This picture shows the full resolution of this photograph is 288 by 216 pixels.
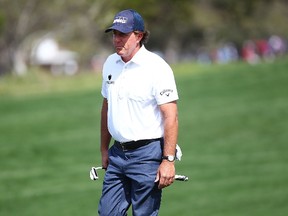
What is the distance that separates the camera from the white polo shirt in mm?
6805

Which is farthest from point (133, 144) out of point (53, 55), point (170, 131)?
point (53, 55)

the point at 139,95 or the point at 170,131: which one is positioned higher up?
the point at 139,95

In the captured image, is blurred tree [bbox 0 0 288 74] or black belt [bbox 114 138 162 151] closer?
black belt [bbox 114 138 162 151]

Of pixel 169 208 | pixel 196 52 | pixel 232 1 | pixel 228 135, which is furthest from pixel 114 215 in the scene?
pixel 196 52

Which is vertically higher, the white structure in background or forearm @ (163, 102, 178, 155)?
forearm @ (163, 102, 178, 155)

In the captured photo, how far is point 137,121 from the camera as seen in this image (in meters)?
6.93

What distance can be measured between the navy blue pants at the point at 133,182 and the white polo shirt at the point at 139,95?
0.15 meters

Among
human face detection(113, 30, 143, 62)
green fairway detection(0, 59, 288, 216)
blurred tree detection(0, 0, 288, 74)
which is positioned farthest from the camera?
blurred tree detection(0, 0, 288, 74)

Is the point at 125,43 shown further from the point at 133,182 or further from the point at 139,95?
the point at 133,182

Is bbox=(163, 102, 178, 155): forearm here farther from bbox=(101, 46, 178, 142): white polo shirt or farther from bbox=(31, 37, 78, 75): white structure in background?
bbox=(31, 37, 78, 75): white structure in background

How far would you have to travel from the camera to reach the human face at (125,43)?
6.88 m

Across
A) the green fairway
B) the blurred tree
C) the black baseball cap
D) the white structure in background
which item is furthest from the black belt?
the white structure in background

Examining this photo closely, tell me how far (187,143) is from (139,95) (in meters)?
16.6

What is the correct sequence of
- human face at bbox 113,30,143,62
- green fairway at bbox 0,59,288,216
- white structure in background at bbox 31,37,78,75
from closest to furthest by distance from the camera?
human face at bbox 113,30,143,62 < green fairway at bbox 0,59,288,216 < white structure in background at bbox 31,37,78,75
